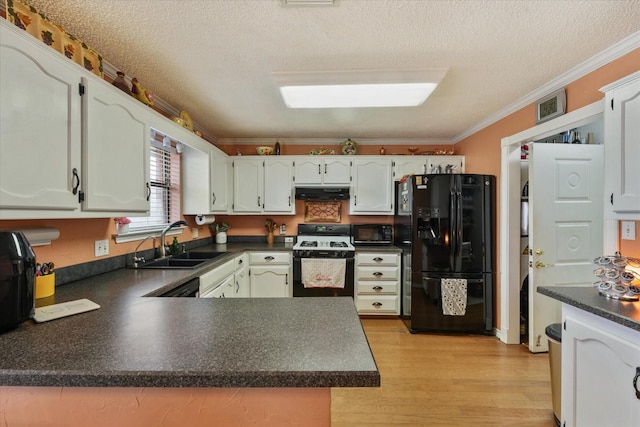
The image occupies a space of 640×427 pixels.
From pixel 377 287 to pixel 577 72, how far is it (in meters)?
2.62

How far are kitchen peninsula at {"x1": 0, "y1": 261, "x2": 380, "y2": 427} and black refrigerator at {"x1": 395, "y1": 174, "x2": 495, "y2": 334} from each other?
2226 mm

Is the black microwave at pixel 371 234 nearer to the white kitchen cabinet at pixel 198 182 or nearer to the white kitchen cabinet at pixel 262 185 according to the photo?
the white kitchen cabinet at pixel 262 185

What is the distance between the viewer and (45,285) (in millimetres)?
1370

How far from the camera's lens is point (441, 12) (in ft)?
4.60

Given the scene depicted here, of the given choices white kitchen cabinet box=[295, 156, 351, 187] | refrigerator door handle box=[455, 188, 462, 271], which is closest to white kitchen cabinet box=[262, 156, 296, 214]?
white kitchen cabinet box=[295, 156, 351, 187]

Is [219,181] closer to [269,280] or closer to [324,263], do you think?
[269,280]

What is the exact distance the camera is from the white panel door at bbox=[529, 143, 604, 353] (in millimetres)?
2377

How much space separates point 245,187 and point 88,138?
2299 millimetres

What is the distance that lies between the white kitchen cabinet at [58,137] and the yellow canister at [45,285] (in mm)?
375

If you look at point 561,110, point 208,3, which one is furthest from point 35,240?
point 561,110

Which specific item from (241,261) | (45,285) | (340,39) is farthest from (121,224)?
(340,39)

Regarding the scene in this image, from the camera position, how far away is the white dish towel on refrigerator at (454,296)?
2.91m

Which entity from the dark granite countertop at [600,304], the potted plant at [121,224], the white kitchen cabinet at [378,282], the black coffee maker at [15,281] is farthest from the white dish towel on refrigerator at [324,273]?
the black coffee maker at [15,281]

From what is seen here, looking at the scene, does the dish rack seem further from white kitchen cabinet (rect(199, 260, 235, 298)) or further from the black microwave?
white kitchen cabinet (rect(199, 260, 235, 298))
